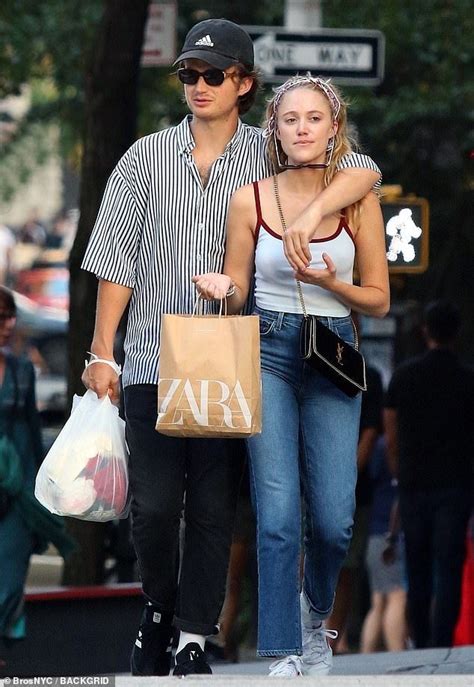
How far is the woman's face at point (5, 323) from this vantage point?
8211 millimetres

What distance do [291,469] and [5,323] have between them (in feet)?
10.9

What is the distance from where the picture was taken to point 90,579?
9.44 meters

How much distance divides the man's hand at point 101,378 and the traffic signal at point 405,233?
139cm

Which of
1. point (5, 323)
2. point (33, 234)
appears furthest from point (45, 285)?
point (5, 323)

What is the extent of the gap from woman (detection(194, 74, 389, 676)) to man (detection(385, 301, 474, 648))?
14.3ft

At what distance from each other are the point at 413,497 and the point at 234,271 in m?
4.65

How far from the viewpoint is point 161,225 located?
17.5 ft

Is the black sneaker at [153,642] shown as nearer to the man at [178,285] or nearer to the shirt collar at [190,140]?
the man at [178,285]

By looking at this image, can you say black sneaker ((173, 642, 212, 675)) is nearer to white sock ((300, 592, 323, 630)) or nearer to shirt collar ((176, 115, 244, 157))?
white sock ((300, 592, 323, 630))

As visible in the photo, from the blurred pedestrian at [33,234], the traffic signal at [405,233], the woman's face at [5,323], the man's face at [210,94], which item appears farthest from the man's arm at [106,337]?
the blurred pedestrian at [33,234]

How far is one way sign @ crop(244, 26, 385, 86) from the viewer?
9.20 m

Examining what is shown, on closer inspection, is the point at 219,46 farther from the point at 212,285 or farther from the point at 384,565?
the point at 384,565

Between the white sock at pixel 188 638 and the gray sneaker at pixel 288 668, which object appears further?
the white sock at pixel 188 638

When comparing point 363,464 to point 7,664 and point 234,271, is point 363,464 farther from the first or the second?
point 234,271
